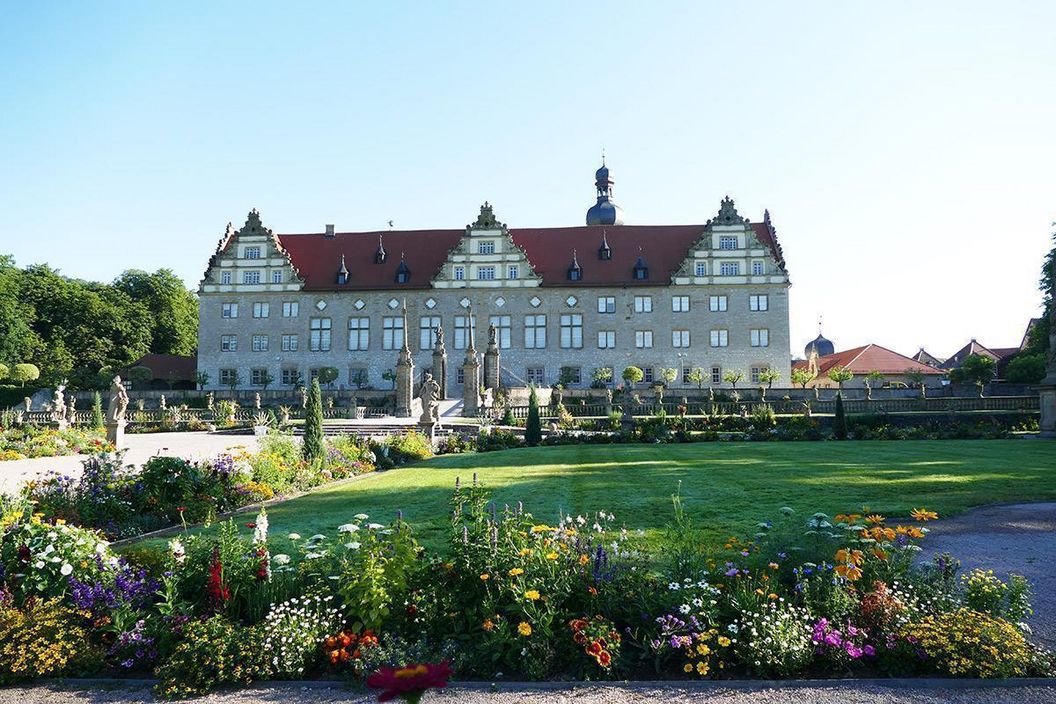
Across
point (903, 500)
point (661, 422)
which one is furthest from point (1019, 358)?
point (903, 500)

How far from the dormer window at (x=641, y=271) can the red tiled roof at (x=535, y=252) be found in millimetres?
311

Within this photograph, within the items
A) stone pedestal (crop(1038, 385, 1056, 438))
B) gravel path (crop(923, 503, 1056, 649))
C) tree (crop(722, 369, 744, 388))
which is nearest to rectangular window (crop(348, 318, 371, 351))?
tree (crop(722, 369, 744, 388))

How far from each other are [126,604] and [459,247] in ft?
156

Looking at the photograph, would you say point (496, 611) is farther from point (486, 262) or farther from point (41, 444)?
point (486, 262)

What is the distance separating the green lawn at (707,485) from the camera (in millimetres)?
10125

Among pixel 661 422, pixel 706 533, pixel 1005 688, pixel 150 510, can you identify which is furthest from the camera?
pixel 661 422

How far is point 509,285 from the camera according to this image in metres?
Result: 51.7

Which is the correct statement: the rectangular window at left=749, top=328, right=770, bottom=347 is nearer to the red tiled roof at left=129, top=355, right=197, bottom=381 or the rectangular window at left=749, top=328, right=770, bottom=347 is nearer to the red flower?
the red tiled roof at left=129, top=355, right=197, bottom=381

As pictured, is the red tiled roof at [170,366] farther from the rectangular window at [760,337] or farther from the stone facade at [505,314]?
the rectangular window at [760,337]

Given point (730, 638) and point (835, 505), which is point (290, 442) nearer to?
point (835, 505)

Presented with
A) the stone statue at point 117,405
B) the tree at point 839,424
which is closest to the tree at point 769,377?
the tree at point 839,424

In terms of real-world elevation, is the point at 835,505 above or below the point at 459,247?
below

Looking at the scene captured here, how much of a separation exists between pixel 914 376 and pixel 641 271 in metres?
19.8

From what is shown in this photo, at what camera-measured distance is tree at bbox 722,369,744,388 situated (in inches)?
1794
